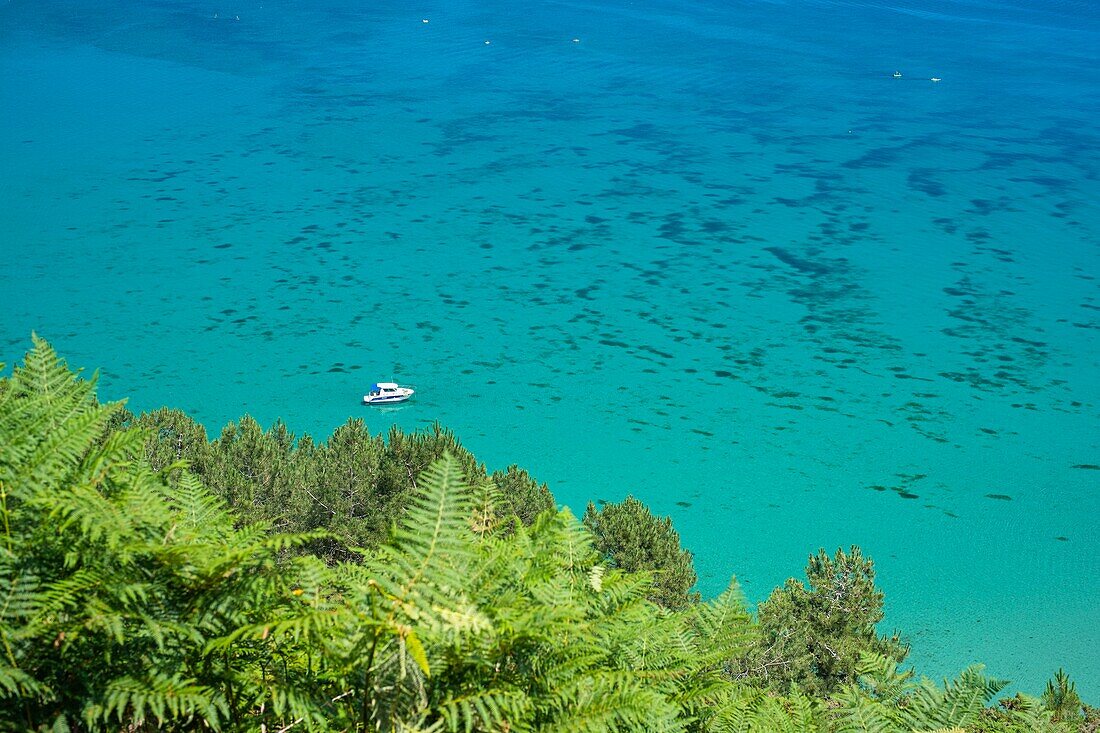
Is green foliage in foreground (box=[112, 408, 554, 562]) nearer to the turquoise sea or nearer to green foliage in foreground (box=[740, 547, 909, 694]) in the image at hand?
green foliage in foreground (box=[740, 547, 909, 694])

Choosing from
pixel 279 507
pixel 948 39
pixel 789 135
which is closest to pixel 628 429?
pixel 279 507

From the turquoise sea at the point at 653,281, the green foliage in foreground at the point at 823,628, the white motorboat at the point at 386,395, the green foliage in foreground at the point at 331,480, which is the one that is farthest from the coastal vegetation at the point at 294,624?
the white motorboat at the point at 386,395

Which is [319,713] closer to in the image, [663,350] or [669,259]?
[663,350]

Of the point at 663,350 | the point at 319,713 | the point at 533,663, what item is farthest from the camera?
the point at 663,350

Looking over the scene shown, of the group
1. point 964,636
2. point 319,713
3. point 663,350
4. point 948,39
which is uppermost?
point 948,39

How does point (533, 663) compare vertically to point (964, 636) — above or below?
above

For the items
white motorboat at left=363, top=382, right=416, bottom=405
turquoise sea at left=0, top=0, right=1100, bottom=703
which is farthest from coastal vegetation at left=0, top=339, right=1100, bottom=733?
white motorboat at left=363, top=382, right=416, bottom=405
